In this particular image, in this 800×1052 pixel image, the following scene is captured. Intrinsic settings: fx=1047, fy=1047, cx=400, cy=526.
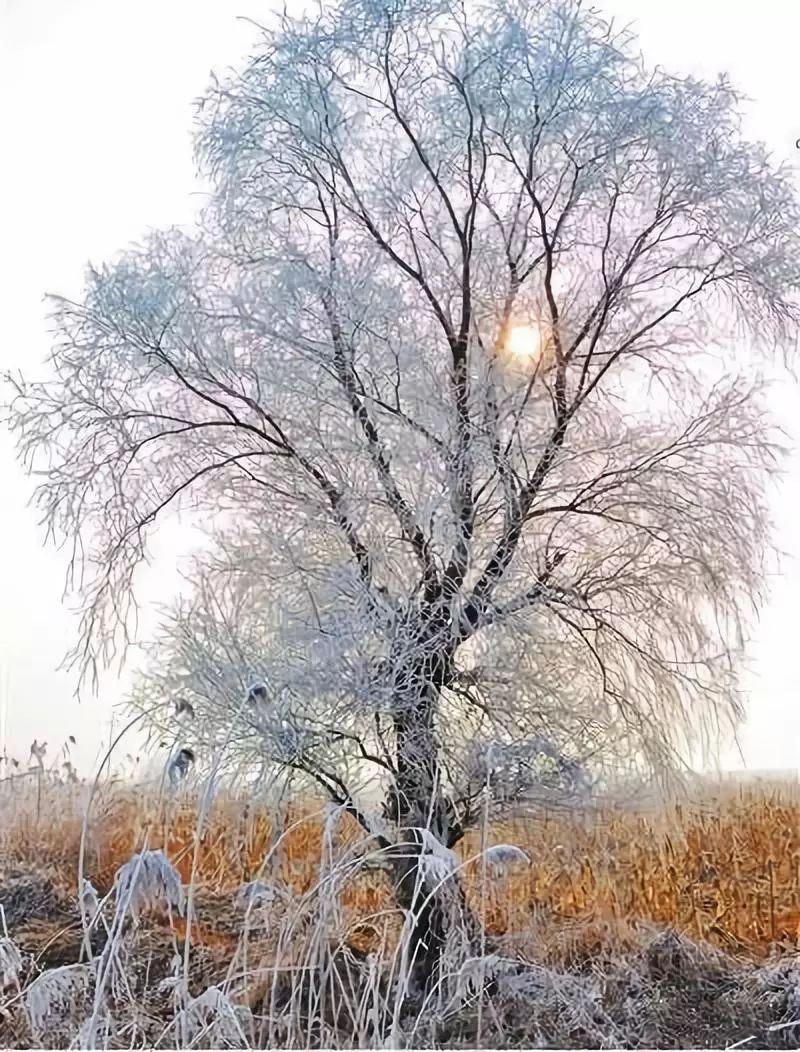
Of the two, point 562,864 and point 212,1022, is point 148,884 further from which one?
point 562,864

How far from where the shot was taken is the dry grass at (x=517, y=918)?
135 cm

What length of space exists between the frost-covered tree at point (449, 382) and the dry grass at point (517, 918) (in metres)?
0.13

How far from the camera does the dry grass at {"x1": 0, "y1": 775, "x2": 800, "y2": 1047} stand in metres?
1.35

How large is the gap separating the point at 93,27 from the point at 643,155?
0.83 m

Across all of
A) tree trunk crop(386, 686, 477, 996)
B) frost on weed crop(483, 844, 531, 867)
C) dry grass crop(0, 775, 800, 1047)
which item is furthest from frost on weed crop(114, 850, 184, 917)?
frost on weed crop(483, 844, 531, 867)

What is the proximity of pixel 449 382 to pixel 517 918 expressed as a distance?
71cm

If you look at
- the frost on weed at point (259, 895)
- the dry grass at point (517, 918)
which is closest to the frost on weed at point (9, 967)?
the dry grass at point (517, 918)

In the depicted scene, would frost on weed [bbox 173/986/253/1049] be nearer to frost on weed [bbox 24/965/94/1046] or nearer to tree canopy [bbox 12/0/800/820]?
frost on weed [bbox 24/965/94/1046]

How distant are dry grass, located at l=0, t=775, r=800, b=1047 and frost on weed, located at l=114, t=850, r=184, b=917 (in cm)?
1

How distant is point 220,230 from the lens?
1.46m

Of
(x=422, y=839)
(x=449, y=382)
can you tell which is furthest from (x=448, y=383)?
(x=422, y=839)

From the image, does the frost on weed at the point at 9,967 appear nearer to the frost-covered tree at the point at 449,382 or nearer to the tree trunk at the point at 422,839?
the frost-covered tree at the point at 449,382

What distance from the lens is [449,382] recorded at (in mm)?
1424

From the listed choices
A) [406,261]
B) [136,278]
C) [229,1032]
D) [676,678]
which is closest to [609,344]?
[406,261]
